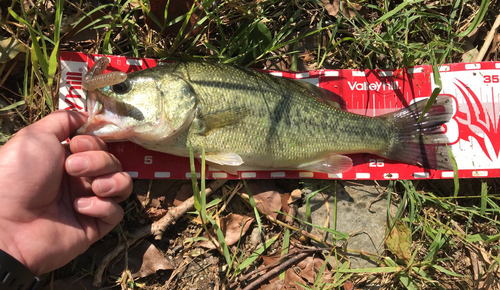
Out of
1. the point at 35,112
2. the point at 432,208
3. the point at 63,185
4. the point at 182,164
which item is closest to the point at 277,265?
the point at 182,164

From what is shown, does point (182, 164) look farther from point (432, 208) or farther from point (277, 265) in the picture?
point (432, 208)

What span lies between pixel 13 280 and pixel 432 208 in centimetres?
378

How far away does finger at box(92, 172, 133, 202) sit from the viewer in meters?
2.55

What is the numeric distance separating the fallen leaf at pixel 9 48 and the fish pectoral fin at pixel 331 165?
292 centimetres

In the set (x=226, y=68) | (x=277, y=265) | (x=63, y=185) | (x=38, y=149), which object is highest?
(x=226, y=68)

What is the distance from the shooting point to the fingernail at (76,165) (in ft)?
7.92

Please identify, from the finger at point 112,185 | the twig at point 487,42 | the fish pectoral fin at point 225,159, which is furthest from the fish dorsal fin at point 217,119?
the twig at point 487,42

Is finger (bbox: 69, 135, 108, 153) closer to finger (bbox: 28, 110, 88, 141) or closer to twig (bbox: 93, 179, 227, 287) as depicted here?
finger (bbox: 28, 110, 88, 141)

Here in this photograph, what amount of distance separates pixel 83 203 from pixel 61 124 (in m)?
0.67

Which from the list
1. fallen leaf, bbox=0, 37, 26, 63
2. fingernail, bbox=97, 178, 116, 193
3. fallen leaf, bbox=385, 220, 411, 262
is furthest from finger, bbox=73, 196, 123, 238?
fallen leaf, bbox=385, 220, 411, 262

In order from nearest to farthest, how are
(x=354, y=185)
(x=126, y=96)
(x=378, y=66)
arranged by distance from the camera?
1. (x=126, y=96)
2. (x=354, y=185)
3. (x=378, y=66)

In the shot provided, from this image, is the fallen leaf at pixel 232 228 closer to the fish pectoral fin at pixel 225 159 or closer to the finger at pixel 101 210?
the fish pectoral fin at pixel 225 159

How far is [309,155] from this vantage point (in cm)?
307

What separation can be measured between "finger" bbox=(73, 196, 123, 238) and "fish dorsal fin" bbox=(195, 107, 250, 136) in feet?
3.15
